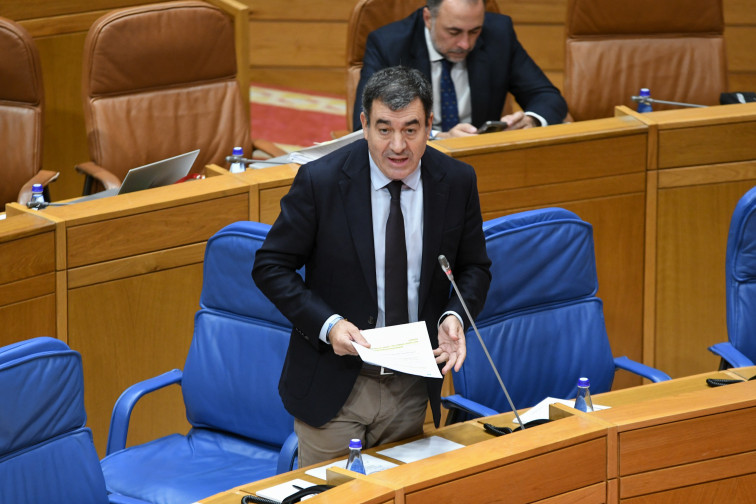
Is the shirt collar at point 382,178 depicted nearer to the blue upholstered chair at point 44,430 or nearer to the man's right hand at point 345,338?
the man's right hand at point 345,338

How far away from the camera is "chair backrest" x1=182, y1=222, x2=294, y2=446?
2293mm

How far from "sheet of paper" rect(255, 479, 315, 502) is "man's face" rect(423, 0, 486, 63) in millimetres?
1695

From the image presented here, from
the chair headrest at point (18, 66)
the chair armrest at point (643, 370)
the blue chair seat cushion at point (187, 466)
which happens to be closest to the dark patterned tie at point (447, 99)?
the chair armrest at point (643, 370)

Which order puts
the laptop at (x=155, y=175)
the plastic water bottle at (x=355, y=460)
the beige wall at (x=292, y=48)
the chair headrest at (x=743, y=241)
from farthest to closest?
1. the beige wall at (x=292, y=48)
2. the laptop at (x=155, y=175)
3. the chair headrest at (x=743, y=241)
4. the plastic water bottle at (x=355, y=460)

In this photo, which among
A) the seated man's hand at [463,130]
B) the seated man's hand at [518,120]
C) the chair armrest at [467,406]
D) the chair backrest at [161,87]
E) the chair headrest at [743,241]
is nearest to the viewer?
the chair armrest at [467,406]

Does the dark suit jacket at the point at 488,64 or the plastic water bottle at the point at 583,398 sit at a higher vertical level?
the dark suit jacket at the point at 488,64

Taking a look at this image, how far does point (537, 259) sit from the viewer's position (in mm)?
2408

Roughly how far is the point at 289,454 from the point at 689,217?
150 cm

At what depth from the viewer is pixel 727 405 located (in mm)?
1845

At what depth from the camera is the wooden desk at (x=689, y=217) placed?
10.0 feet

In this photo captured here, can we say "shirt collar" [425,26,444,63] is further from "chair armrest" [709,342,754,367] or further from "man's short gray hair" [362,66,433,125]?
"man's short gray hair" [362,66,433,125]

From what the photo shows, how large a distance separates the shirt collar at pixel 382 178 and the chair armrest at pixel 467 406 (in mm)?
519

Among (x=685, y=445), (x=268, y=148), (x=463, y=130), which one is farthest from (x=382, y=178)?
(x=268, y=148)

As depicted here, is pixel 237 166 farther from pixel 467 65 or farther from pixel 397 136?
pixel 397 136
